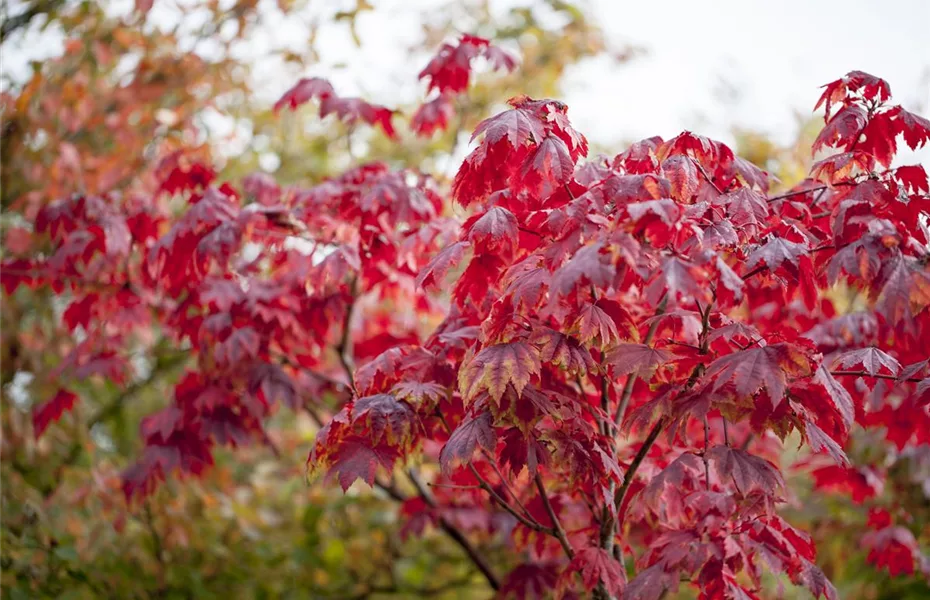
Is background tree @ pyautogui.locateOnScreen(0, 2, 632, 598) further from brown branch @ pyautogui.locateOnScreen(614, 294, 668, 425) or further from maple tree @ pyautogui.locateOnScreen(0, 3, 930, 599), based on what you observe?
brown branch @ pyautogui.locateOnScreen(614, 294, 668, 425)

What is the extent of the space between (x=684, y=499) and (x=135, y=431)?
4.60 m

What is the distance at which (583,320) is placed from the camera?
1.63 meters

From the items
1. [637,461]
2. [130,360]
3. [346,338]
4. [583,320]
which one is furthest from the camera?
[130,360]

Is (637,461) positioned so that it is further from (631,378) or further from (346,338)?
(346,338)

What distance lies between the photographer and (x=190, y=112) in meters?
4.13

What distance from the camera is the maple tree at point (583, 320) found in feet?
5.24

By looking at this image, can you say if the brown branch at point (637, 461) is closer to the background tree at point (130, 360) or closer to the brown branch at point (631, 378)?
the brown branch at point (631, 378)

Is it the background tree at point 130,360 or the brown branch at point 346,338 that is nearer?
the brown branch at point 346,338

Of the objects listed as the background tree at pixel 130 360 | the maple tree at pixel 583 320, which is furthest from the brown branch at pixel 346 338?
the background tree at pixel 130 360

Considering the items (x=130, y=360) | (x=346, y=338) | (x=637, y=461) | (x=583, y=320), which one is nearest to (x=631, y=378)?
(x=637, y=461)

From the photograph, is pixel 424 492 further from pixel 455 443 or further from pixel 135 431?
pixel 135 431

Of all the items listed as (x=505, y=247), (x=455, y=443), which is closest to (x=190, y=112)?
(x=505, y=247)

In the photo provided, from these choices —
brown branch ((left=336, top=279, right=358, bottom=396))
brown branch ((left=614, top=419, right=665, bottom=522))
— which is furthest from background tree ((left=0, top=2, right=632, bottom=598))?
brown branch ((left=614, top=419, right=665, bottom=522))

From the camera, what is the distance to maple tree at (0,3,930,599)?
1.60 m
